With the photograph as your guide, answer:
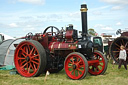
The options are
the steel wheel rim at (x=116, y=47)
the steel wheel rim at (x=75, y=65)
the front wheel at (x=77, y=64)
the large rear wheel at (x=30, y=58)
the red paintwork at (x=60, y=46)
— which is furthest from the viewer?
the steel wheel rim at (x=116, y=47)

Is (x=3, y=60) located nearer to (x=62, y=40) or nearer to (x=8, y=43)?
(x=8, y=43)

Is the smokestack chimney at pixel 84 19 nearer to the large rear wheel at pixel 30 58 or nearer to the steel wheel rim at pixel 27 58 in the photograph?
the large rear wheel at pixel 30 58

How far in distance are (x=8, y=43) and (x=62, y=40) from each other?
451 cm

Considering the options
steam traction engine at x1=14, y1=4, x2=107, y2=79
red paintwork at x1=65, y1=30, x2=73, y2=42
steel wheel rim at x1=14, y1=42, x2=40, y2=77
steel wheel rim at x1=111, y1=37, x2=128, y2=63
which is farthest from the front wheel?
steel wheel rim at x1=111, y1=37, x2=128, y2=63

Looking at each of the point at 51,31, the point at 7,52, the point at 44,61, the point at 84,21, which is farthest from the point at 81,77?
the point at 7,52

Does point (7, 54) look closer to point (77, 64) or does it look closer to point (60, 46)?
point (60, 46)

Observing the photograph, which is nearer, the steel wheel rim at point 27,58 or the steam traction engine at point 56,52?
the steam traction engine at point 56,52

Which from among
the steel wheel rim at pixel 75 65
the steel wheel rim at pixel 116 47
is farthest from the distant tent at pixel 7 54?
the steel wheel rim at pixel 116 47

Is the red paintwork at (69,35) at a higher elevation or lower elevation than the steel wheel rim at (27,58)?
higher

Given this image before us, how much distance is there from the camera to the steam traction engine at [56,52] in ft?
22.2

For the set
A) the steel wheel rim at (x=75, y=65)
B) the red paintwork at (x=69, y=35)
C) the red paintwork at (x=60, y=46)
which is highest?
the red paintwork at (x=69, y=35)

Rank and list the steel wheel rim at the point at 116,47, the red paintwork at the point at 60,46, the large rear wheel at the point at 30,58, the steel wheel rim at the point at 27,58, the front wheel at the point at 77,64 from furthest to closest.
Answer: the steel wheel rim at the point at 116,47 → the steel wheel rim at the point at 27,58 → the large rear wheel at the point at 30,58 → the red paintwork at the point at 60,46 → the front wheel at the point at 77,64

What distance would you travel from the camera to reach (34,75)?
6918 mm

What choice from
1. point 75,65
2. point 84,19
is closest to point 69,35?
point 84,19
